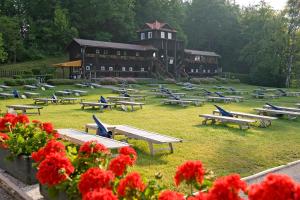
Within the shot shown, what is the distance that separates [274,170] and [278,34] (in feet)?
166

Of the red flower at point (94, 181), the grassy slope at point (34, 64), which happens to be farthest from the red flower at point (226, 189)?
the grassy slope at point (34, 64)

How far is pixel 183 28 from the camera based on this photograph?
76875 mm

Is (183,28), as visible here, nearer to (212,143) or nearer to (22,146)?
(212,143)

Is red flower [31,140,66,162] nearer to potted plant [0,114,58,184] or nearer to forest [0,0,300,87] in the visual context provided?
potted plant [0,114,58,184]

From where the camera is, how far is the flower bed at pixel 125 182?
271 cm

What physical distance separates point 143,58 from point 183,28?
28.8 m

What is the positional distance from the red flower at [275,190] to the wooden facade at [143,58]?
4180 cm

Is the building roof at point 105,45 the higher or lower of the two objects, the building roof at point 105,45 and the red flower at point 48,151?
the higher

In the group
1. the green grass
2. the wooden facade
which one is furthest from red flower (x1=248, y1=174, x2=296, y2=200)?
the wooden facade

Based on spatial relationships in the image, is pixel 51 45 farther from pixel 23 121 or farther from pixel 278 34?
pixel 23 121

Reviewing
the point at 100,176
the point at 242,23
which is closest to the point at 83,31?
the point at 242,23

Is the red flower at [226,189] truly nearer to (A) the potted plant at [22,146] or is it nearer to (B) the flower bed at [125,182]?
(B) the flower bed at [125,182]

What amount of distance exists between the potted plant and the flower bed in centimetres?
91

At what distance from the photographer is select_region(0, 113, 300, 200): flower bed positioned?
2.71 m
